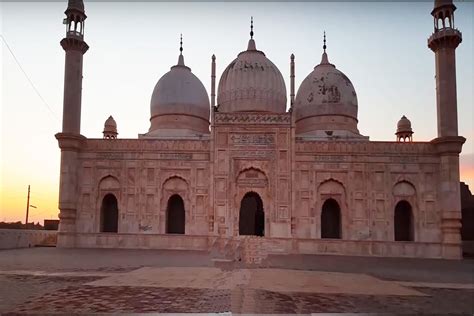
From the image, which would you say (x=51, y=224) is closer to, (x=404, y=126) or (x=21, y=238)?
(x=21, y=238)

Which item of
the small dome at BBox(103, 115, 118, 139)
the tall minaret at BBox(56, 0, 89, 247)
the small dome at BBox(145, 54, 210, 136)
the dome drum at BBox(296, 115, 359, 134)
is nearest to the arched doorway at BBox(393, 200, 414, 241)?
the dome drum at BBox(296, 115, 359, 134)

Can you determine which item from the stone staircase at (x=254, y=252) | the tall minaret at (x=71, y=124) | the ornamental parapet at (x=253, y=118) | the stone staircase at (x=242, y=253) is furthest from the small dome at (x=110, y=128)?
the stone staircase at (x=254, y=252)

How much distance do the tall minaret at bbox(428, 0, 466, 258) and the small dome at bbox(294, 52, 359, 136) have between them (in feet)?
16.5

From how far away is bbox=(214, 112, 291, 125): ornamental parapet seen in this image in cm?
2206

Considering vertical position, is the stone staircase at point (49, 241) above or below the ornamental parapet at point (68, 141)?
below

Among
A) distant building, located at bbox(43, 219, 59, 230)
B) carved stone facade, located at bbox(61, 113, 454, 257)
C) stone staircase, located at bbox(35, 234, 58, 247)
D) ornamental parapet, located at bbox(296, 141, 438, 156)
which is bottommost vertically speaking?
stone staircase, located at bbox(35, 234, 58, 247)

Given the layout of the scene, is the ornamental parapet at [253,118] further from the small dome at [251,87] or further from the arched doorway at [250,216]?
the arched doorway at [250,216]

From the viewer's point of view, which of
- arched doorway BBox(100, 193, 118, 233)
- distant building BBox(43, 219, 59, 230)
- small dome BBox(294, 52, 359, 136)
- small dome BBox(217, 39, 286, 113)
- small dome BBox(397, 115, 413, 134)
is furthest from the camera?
distant building BBox(43, 219, 59, 230)

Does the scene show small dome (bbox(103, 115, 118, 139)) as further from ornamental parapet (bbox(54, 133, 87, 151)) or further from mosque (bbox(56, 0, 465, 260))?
ornamental parapet (bbox(54, 133, 87, 151))

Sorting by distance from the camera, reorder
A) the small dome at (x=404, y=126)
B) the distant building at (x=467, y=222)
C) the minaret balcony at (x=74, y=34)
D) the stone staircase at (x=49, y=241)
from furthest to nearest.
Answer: the small dome at (x=404, y=126), the distant building at (x=467, y=222), the stone staircase at (x=49, y=241), the minaret balcony at (x=74, y=34)

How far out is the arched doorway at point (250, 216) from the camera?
87.9ft

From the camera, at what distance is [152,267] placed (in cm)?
1258

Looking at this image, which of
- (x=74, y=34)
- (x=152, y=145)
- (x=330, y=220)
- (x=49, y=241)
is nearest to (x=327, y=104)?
(x=330, y=220)

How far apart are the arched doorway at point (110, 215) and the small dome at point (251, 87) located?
7.64 metres
